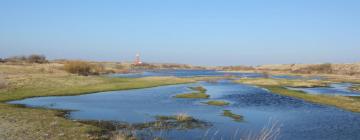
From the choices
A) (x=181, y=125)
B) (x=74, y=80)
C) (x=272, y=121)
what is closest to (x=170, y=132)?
(x=181, y=125)

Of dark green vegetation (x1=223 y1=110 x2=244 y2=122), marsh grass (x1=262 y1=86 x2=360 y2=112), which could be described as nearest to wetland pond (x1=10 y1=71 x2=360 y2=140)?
dark green vegetation (x1=223 y1=110 x2=244 y2=122)

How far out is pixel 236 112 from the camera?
3409cm

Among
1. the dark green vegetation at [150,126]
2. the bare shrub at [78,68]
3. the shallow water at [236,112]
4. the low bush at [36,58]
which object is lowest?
the shallow water at [236,112]

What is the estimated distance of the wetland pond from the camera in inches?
936

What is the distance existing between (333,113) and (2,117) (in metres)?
27.1

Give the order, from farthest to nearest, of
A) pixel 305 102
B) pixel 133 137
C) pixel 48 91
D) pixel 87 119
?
1. pixel 48 91
2. pixel 305 102
3. pixel 87 119
4. pixel 133 137

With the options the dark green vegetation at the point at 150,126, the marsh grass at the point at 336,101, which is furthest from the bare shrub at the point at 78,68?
the dark green vegetation at the point at 150,126

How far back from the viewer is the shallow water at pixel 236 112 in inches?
948

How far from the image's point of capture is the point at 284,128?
1041 inches

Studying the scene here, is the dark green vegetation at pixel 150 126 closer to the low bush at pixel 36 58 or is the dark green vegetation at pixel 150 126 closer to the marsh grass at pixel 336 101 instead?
the marsh grass at pixel 336 101

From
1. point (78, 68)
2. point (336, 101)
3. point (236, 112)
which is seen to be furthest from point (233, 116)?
point (78, 68)

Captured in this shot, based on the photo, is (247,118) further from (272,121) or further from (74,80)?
(74,80)

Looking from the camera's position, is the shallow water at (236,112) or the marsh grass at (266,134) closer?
the marsh grass at (266,134)

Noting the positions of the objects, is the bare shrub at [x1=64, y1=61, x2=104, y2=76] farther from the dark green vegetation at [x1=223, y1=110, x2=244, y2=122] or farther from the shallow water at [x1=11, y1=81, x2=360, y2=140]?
the dark green vegetation at [x1=223, y1=110, x2=244, y2=122]
